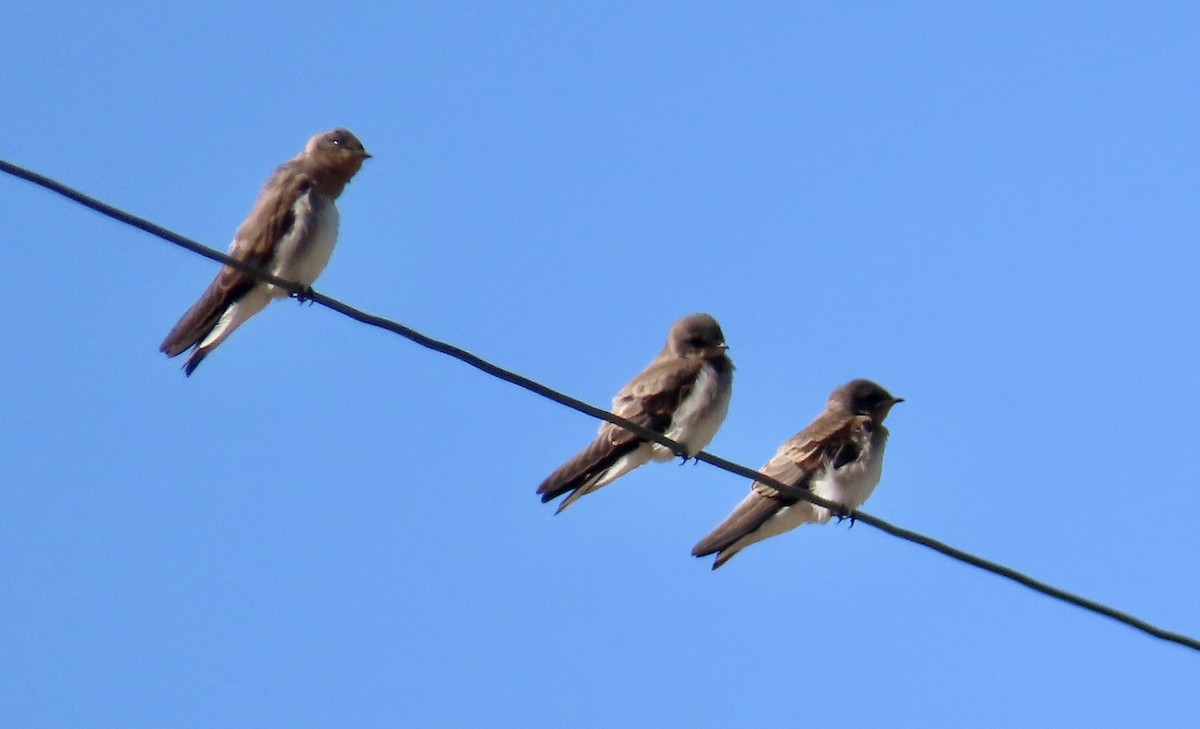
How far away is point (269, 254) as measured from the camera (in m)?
9.22

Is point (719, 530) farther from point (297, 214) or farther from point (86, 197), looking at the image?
point (86, 197)

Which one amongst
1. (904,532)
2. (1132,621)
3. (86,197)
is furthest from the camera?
(904,532)

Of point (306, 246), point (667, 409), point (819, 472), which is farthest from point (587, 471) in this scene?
point (306, 246)

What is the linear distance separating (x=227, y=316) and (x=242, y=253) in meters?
0.33

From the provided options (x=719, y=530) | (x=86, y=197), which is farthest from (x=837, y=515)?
(x=86, y=197)

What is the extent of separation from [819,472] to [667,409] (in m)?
0.86

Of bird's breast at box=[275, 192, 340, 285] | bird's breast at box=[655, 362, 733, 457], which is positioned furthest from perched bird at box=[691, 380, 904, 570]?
bird's breast at box=[275, 192, 340, 285]

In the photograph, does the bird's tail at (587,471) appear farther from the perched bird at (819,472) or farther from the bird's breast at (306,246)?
the bird's breast at (306,246)

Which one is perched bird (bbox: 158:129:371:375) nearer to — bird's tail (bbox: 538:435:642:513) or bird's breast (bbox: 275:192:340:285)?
bird's breast (bbox: 275:192:340:285)

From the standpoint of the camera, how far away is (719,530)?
9.02m

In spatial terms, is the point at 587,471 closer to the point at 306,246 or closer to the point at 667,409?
the point at 667,409

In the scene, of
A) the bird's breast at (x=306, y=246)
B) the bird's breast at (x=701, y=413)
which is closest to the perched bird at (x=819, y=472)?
the bird's breast at (x=701, y=413)

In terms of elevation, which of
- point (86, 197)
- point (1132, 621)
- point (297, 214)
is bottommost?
point (86, 197)

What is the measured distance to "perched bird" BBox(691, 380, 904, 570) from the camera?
905 cm
